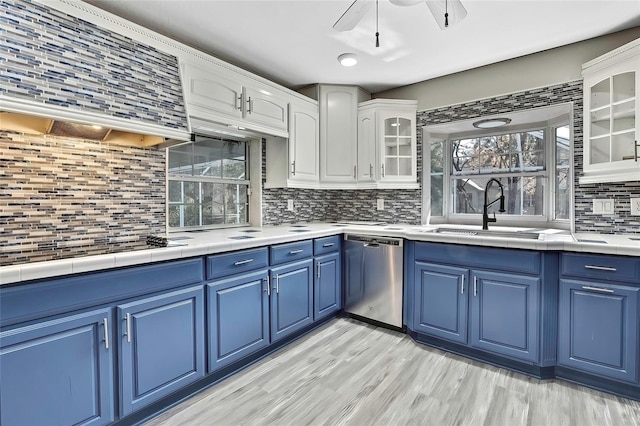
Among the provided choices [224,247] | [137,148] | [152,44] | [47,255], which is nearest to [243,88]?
[152,44]

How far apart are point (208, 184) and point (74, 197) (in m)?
1.08

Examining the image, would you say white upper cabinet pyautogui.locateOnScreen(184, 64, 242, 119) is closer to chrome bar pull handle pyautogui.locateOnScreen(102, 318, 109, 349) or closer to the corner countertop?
the corner countertop

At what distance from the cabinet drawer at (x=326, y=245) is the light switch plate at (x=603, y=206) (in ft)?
6.55

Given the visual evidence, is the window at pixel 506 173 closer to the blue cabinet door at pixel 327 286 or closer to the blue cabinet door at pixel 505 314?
the blue cabinet door at pixel 505 314

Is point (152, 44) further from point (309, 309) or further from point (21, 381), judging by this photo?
point (309, 309)

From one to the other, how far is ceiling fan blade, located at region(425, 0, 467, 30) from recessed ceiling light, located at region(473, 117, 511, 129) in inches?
59.4

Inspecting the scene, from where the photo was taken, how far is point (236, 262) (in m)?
2.05

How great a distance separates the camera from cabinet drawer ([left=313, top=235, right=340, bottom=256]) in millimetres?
2701

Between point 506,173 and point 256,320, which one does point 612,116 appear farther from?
point 256,320

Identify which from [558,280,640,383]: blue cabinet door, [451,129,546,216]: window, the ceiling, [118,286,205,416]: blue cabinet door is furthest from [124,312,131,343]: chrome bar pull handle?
[451,129,546,216]: window

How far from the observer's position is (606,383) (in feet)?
6.20

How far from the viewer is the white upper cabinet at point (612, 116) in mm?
2012

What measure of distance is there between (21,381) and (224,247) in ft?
3.36

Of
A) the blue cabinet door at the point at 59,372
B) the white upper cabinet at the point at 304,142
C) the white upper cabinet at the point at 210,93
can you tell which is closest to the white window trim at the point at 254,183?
the white upper cabinet at the point at 304,142
